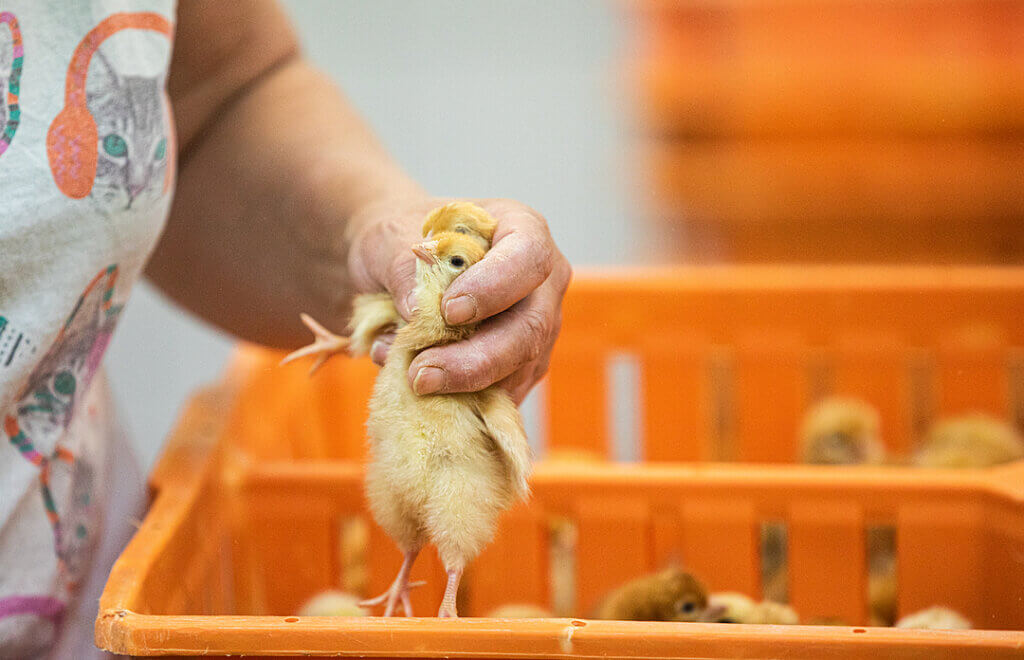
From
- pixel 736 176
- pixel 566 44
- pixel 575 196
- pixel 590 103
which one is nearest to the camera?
pixel 736 176

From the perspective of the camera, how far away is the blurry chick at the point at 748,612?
78 cm

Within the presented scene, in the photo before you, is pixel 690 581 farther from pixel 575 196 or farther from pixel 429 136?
pixel 429 136

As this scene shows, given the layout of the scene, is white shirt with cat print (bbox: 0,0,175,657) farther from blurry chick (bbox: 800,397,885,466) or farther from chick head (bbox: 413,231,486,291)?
blurry chick (bbox: 800,397,885,466)

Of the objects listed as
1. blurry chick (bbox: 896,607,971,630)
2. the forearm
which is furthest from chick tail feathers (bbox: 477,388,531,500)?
blurry chick (bbox: 896,607,971,630)

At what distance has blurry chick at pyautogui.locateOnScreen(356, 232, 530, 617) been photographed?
59 cm

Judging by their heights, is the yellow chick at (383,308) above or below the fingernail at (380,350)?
above

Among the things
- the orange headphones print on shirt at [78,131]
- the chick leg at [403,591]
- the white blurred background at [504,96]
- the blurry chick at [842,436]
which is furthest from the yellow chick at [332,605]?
the white blurred background at [504,96]

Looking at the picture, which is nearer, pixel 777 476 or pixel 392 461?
pixel 392 461

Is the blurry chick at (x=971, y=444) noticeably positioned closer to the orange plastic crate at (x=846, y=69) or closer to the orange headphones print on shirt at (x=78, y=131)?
the orange headphones print on shirt at (x=78, y=131)

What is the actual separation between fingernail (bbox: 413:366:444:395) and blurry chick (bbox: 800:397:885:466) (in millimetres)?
695

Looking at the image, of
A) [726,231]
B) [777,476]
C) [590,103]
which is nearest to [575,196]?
[590,103]

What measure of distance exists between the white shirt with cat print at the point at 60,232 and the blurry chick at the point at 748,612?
48cm

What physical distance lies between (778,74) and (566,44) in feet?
5.18

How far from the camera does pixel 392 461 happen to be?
2.01 ft
